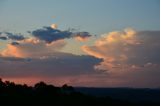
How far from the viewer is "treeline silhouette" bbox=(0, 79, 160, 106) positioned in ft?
500

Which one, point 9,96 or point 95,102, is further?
point 95,102

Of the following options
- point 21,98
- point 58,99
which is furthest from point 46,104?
point 58,99

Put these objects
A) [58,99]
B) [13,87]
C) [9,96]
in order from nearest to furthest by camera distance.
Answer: [9,96], [58,99], [13,87]

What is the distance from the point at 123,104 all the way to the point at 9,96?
148 feet

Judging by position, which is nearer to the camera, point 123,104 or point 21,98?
point 21,98

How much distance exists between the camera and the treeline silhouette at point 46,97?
15250 centimetres

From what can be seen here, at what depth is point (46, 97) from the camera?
172750 millimetres

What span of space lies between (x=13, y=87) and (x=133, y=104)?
3816 centimetres

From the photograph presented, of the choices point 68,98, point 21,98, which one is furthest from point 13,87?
point 21,98

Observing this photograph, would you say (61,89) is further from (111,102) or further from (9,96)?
(9,96)

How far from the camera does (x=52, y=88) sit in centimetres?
18725

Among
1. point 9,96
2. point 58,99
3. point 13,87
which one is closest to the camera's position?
point 9,96

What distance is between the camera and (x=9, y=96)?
14962 centimetres

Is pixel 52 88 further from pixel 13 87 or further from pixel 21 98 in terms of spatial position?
pixel 21 98
